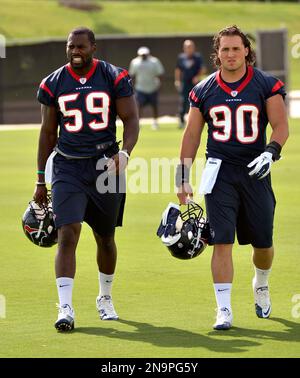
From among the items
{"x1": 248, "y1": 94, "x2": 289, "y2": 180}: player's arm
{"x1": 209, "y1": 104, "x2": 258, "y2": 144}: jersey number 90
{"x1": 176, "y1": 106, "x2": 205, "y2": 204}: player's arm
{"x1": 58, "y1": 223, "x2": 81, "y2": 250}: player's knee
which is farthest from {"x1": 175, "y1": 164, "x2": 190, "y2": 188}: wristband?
{"x1": 58, "y1": 223, "x2": 81, "y2": 250}: player's knee

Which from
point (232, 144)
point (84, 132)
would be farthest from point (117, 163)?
point (232, 144)

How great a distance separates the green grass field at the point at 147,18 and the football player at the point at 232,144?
3562 cm

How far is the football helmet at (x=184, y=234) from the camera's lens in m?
8.44

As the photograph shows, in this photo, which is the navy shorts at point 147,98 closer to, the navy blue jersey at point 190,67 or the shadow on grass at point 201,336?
the navy blue jersey at point 190,67

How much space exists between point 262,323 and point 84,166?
1.74m

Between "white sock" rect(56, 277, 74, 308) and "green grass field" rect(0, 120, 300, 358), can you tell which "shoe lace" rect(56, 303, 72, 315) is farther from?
"green grass field" rect(0, 120, 300, 358)

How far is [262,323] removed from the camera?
853 centimetres

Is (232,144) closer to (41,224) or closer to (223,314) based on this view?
(223,314)

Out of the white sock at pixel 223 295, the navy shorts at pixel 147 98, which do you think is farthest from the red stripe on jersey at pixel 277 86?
the navy shorts at pixel 147 98

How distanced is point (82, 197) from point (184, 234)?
2.61ft

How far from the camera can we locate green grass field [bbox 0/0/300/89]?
48.8 m

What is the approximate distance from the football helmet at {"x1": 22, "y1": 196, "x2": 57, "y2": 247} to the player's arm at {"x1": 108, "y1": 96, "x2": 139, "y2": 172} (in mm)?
720
